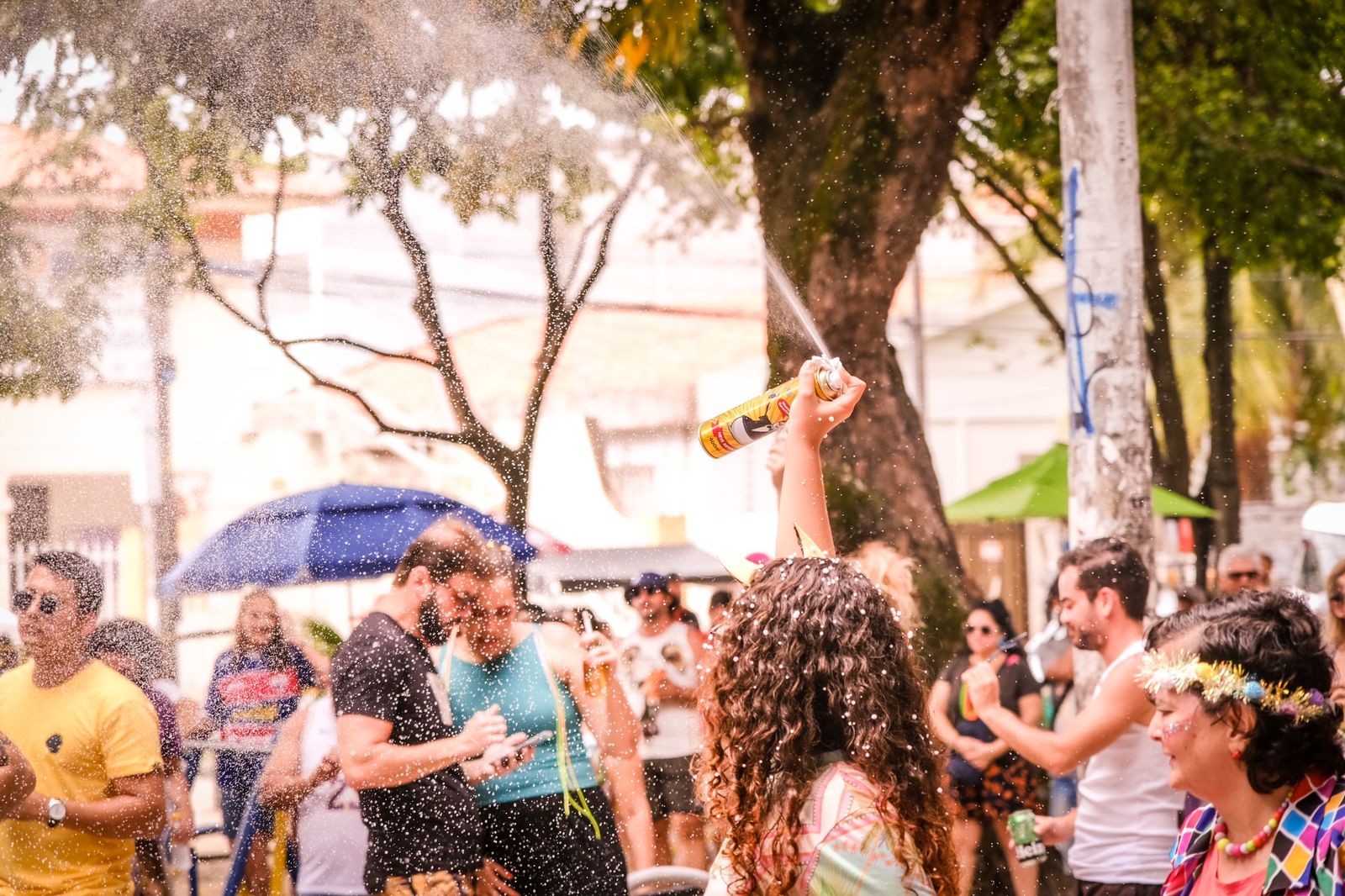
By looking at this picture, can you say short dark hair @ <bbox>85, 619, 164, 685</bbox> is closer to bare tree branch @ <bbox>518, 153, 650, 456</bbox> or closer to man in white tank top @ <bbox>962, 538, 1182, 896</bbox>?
bare tree branch @ <bbox>518, 153, 650, 456</bbox>

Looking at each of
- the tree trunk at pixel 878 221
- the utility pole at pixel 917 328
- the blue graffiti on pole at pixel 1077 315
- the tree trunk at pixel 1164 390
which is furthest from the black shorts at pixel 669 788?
the utility pole at pixel 917 328

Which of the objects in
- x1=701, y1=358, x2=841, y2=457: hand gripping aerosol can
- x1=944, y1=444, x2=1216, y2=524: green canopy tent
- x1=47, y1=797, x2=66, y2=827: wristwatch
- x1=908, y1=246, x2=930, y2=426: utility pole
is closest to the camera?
x1=701, y1=358, x2=841, y2=457: hand gripping aerosol can

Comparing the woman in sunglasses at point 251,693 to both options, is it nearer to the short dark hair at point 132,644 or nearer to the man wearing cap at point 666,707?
the short dark hair at point 132,644

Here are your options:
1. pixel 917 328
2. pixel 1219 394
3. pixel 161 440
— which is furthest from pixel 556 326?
pixel 917 328

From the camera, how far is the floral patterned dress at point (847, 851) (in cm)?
179

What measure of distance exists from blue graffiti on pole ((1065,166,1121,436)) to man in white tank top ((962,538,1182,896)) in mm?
694

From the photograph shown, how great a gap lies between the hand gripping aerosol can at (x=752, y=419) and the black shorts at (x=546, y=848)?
0.93m

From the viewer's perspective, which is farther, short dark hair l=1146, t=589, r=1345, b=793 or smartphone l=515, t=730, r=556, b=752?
smartphone l=515, t=730, r=556, b=752

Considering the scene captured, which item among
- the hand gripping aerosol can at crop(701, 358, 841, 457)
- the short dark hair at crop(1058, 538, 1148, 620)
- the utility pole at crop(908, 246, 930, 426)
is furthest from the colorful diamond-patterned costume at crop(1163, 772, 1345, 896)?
the utility pole at crop(908, 246, 930, 426)

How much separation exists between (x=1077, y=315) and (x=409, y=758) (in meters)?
2.36

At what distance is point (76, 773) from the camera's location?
3289mm

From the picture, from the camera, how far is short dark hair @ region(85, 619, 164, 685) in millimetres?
3455

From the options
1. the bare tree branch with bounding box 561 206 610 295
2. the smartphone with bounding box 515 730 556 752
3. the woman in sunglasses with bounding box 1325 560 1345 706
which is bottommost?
the smartphone with bounding box 515 730 556 752

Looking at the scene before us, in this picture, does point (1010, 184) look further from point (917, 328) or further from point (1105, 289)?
point (1105, 289)
